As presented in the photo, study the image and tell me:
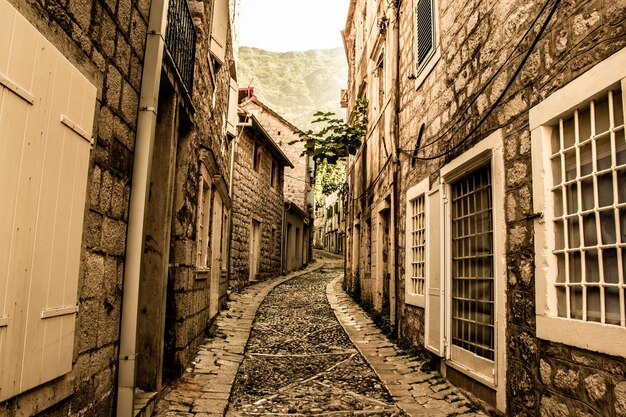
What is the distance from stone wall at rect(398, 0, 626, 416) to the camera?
268 cm

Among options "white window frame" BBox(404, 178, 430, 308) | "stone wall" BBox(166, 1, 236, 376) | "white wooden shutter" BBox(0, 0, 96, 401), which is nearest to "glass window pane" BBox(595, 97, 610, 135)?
"white wooden shutter" BBox(0, 0, 96, 401)

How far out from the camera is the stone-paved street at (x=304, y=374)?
4227 millimetres

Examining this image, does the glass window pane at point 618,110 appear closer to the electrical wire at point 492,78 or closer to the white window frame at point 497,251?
the electrical wire at point 492,78

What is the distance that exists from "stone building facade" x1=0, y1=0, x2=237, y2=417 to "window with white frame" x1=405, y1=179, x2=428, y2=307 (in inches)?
118

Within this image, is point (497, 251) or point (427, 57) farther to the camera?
point (427, 57)

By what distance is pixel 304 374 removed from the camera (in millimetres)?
5254

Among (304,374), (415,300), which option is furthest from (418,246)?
(304,374)

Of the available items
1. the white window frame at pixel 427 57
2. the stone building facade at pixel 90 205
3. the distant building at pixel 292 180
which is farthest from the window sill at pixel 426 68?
the distant building at pixel 292 180

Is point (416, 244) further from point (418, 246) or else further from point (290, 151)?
point (290, 151)

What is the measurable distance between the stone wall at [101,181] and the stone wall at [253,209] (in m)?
8.63

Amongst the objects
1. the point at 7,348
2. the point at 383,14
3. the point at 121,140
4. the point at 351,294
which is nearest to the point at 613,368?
the point at 7,348

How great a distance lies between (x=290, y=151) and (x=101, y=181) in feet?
70.6

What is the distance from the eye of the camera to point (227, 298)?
1012cm

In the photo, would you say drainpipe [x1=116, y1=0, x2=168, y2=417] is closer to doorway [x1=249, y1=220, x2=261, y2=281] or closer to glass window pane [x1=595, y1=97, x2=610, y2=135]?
glass window pane [x1=595, y1=97, x2=610, y2=135]
